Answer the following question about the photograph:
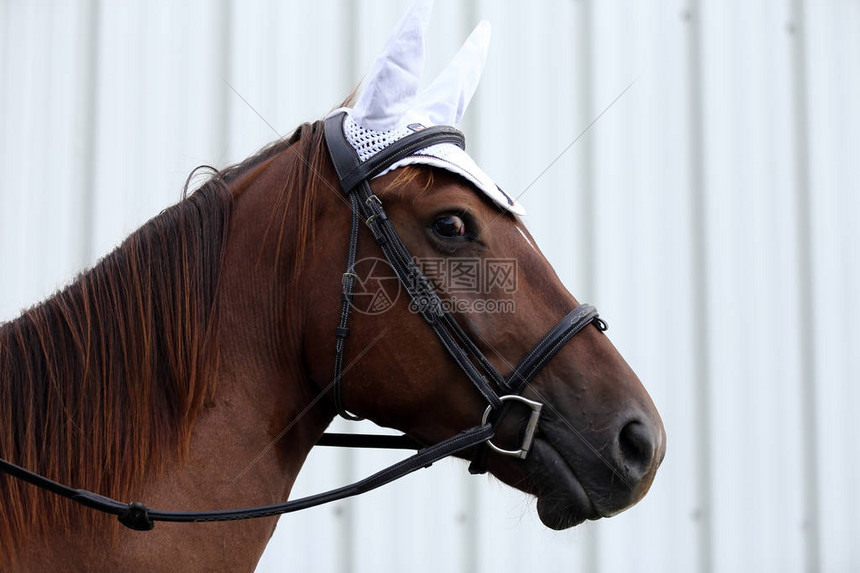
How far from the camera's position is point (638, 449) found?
106cm

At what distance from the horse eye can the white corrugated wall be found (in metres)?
1.12

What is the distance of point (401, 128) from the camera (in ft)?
3.84

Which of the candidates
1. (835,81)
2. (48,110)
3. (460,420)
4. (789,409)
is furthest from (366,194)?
(835,81)

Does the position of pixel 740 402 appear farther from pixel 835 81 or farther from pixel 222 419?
pixel 222 419

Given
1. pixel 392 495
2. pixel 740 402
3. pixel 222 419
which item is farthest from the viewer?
pixel 740 402

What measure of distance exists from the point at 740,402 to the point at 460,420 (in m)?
1.60

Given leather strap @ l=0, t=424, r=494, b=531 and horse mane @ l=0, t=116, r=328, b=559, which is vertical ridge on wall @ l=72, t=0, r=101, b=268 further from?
leather strap @ l=0, t=424, r=494, b=531

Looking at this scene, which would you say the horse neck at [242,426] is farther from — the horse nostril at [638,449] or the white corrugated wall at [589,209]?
the white corrugated wall at [589,209]

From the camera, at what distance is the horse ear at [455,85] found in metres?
1.29

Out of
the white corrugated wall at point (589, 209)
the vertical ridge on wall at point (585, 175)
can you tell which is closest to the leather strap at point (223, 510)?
the white corrugated wall at point (589, 209)

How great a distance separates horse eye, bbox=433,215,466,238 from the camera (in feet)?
3.71

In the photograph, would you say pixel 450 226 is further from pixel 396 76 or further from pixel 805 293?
pixel 805 293

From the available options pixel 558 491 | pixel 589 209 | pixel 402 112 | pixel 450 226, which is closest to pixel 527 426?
pixel 558 491

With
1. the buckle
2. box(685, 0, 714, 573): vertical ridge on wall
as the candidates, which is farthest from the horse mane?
box(685, 0, 714, 573): vertical ridge on wall
